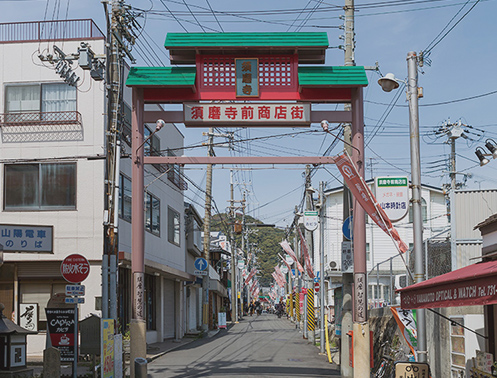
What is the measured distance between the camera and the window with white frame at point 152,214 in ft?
103

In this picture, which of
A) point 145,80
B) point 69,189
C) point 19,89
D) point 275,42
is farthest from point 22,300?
point 275,42

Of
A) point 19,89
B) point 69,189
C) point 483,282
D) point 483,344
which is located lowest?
point 483,344

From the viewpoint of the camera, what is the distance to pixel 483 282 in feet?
28.9

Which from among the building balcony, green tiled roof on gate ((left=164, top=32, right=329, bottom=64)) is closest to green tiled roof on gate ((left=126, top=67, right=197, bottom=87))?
green tiled roof on gate ((left=164, top=32, right=329, bottom=64))

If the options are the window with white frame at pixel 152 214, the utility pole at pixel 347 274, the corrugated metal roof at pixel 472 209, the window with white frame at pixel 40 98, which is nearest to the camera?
the corrugated metal roof at pixel 472 209

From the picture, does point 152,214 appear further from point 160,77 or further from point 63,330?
point 63,330

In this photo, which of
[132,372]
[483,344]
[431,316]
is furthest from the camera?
[431,316]

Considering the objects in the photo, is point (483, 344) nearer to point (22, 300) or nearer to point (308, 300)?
point (22, 300)

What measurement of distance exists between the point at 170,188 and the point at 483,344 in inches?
981

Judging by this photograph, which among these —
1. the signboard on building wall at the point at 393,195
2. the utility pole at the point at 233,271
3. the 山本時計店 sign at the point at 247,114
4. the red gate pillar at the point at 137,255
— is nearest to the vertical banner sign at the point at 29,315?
the red gate pillar at the point at 137,255

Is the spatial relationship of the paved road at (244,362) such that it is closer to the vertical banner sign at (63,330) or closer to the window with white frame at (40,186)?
the vertical banner sign at (63,330)

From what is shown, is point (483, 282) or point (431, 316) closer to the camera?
point (483, 282)

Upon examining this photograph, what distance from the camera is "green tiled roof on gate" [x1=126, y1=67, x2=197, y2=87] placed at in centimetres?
1652

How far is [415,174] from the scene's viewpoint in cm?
1417
